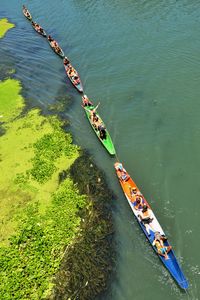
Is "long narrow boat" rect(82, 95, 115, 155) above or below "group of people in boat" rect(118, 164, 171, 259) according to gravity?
above

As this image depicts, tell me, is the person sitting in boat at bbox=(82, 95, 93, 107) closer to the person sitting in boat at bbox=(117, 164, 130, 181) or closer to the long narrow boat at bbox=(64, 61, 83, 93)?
the long narrow boat at bbox=(64, 61, 83, 93)

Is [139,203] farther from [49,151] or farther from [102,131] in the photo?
[49,151]

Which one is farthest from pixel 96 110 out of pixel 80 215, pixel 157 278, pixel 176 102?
pixel 157 278

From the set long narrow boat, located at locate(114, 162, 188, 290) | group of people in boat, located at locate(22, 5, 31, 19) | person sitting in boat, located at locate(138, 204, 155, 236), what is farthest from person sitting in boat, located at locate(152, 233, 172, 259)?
group of people in boat, located at locate(22, 5, 31, 19)

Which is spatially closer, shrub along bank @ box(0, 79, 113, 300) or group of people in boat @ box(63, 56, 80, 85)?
shrub along bank @ box(0, 79, 113, 300)

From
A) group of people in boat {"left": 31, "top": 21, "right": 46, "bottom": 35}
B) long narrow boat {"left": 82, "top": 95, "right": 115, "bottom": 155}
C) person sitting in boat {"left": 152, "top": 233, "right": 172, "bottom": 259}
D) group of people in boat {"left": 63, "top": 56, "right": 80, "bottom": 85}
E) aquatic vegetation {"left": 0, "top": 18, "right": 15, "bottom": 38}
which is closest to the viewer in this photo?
person sitting in boat {"left": 152, "top": 233, "right": 172, "bottom": 259}

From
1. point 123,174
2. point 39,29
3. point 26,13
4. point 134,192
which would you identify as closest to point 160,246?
point 134,192

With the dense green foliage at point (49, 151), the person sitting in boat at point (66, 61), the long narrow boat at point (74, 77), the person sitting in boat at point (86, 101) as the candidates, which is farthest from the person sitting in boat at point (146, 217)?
the person sitting in boat at point (66, 61)
